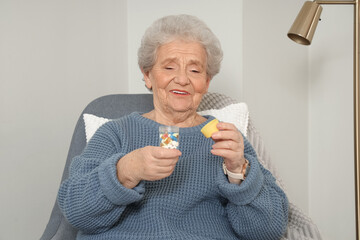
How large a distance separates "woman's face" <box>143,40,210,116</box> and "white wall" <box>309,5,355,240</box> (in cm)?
117

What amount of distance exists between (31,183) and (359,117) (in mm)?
1583

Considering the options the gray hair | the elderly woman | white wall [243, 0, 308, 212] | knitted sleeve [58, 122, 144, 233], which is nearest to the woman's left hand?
the elderly woman

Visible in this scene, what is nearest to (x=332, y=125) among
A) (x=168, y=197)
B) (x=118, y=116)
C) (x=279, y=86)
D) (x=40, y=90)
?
(x=279, y=86)

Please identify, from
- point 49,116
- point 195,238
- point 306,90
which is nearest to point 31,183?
point 49,116

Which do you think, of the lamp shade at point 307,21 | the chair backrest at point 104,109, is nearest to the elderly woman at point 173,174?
the chair backrest at point 104,109

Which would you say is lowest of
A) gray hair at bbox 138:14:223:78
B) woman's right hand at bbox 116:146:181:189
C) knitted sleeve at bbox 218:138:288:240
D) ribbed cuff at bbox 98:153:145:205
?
knitted sleeve at bbox 218:138:288:240

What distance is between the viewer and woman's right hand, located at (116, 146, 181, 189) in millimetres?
1145

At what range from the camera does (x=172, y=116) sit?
161 cm

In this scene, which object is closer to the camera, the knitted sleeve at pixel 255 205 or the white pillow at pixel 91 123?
the knitted sleeve at pixel 255 205

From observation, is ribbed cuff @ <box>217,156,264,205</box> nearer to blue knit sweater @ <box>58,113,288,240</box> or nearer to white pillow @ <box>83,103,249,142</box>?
blue knit sweater @ <box>58,113,288,240</box>

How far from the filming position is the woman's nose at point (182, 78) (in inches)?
60.2

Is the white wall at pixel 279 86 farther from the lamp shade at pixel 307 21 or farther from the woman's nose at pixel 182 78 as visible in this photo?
the woman's nose at pixel 182 78

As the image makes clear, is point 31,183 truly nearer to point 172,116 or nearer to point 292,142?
point 172,116

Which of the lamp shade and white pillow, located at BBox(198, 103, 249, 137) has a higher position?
the lamp shade
